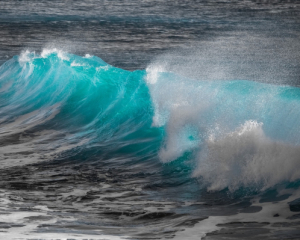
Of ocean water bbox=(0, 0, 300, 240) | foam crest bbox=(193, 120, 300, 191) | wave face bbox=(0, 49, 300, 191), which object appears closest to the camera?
ocean water bbox=(0, 0, 300, 240)

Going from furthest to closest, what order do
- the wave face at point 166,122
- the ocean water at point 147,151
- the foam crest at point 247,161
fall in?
the wave face at point 166,122
the foam crest at point 247,161
the ocean water at point 147,151

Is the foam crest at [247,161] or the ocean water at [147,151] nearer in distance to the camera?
the ocean water at [147,151]

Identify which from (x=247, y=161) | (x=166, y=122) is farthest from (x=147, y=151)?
(x=247, y=161)

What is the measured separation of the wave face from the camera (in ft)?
29.7

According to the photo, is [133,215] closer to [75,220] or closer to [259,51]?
[75,220]

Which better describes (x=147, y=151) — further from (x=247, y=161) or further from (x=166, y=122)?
(x=247, y=161)

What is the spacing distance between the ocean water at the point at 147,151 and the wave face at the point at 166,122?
0.03 metres

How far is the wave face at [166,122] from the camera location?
9.04 metres

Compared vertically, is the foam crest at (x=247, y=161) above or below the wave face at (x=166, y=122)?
below

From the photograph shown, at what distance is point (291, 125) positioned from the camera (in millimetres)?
9844

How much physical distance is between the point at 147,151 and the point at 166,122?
84cm

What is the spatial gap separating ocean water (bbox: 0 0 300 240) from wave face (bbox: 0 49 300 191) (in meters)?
0.03

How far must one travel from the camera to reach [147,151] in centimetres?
1170

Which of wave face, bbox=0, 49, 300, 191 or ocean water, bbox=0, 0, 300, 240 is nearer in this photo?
ocean water, bbox=0, 0, 300, 240
